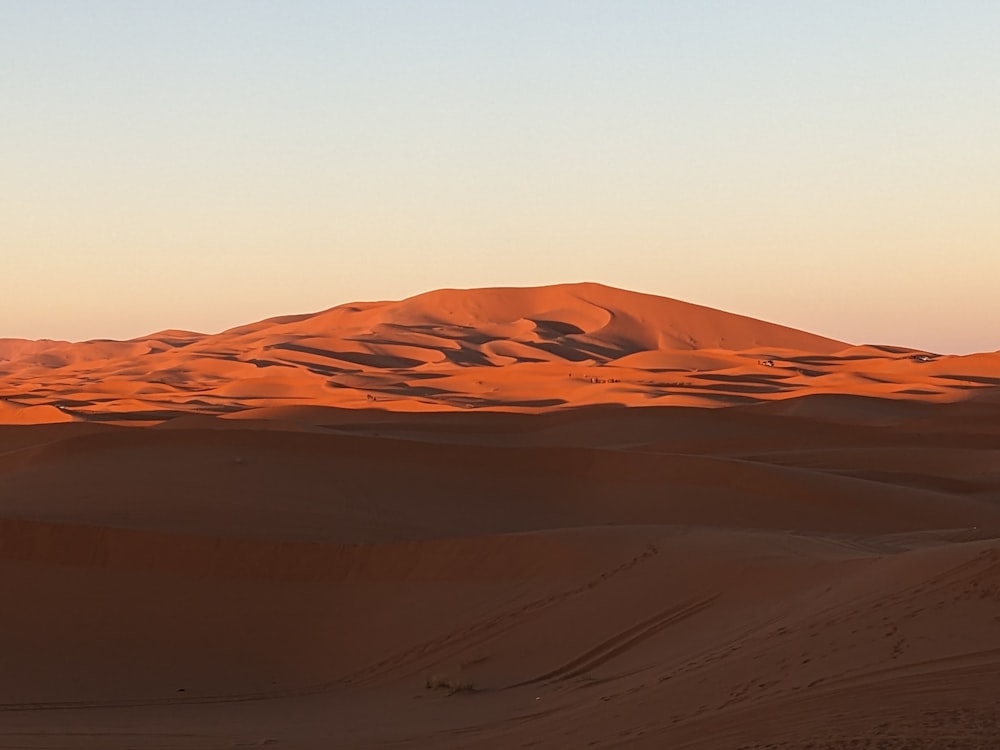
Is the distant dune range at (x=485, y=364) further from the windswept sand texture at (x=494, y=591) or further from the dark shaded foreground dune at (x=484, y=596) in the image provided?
the dark shaded foreground dune at (x=484, y=596)

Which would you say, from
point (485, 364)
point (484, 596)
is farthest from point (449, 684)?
point (485, 364)

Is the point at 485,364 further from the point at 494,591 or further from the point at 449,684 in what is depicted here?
the point at 449,684

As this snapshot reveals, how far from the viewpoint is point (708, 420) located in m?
32.8

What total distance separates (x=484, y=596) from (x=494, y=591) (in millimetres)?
133

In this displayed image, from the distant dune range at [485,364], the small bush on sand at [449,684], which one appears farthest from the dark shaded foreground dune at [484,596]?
the distant dune range at [485,364]


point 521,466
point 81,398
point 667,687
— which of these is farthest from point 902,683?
point 81,398

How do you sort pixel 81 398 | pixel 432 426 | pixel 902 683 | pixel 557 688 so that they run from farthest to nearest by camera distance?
pixel 81 398 < pixel 432 426 < pixel 557 688 < pixel 902 683

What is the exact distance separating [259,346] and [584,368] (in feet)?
126

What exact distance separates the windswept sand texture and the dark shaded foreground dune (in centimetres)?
4

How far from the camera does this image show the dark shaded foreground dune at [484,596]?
7434 mm

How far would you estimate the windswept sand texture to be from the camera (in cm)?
747

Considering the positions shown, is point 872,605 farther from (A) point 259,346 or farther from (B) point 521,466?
(A) point 259,346

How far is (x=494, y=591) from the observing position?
1273 cm

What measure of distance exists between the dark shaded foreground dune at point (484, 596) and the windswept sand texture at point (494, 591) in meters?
0.04
